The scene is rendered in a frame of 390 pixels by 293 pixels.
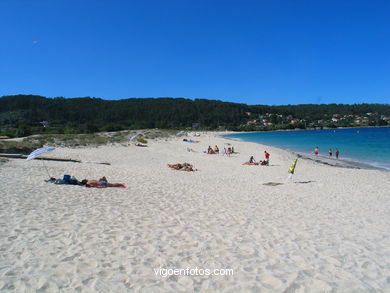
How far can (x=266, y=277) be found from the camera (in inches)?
138

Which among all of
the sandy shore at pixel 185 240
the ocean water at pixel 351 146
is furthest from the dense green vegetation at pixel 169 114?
the sandy shore at pixel 185 240

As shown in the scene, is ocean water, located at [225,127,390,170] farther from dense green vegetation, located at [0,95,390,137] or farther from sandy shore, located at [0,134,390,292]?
dense green vegetation, located at [0,95,390,137]

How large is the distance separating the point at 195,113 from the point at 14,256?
143m

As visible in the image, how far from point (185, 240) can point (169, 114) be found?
127 metres

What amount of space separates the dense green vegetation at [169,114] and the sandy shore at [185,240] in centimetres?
5038

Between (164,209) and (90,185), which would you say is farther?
(90,185)

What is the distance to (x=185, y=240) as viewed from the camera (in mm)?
4664

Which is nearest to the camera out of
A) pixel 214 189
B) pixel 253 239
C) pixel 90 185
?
pixel 253 239

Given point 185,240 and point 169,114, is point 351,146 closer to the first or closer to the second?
point 185,240

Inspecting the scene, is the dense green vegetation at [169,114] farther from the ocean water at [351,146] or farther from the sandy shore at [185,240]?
the sandy shore at [185,240]

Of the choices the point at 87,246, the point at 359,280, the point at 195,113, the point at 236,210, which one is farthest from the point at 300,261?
the point at 195,113

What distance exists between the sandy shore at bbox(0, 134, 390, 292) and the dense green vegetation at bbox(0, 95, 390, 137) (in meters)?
50.4

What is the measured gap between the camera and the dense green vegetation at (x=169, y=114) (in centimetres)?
8812

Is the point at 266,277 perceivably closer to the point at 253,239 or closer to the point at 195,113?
the point at 253,239
